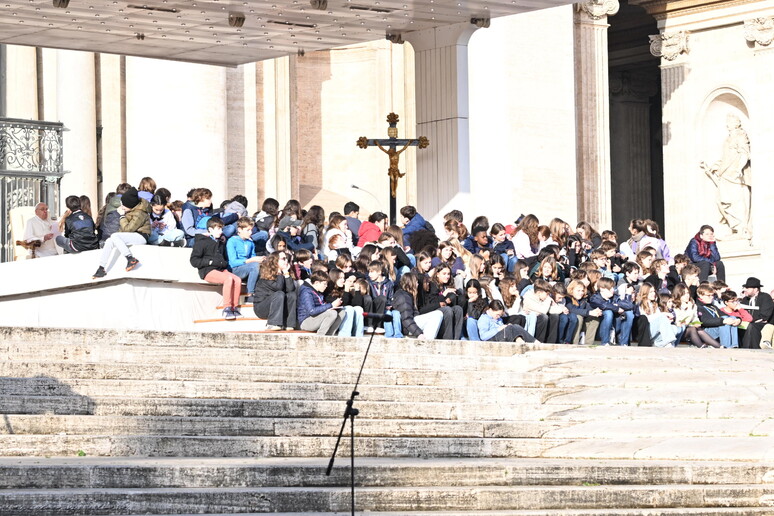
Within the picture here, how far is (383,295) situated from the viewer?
18078 mm

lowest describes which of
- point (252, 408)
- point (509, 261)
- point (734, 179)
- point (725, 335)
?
point (252, 408)

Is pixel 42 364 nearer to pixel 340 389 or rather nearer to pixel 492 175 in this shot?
pixel 340 389

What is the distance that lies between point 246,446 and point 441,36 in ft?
33.0

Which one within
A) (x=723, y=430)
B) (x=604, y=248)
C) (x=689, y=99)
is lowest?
(x=723, y=430)

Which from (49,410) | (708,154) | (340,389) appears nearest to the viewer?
(49,410)

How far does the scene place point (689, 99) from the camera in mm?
35469

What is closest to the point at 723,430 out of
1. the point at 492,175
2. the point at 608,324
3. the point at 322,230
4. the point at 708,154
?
the point at 608,324

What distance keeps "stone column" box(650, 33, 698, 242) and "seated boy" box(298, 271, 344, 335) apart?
1911 cm

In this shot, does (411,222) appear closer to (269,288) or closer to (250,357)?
(269,288)

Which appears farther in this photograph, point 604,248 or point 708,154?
point 708,154

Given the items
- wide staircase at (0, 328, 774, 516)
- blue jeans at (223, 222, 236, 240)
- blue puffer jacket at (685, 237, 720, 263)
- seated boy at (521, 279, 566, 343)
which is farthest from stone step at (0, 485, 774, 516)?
blue puffer jacket at (685, 237, 720, 263)

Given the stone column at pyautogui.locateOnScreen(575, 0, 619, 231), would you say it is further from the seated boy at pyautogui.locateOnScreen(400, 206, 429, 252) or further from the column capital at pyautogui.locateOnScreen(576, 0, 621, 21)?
the seated boy at pyautogui.locateOnScreen(400, 206, 429, 252)

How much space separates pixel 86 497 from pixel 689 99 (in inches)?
1045

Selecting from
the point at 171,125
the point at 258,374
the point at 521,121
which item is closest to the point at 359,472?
the point at 258,374
